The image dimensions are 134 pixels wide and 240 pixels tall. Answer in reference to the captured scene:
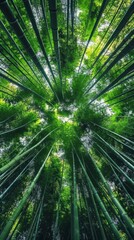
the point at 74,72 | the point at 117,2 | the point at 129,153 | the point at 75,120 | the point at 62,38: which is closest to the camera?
the point at 117,2

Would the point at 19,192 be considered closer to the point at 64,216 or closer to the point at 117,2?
the point at 64,216

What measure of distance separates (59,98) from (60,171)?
2.43 m

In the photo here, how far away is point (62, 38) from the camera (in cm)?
560

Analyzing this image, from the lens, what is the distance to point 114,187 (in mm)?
5148

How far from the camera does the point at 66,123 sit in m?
6.50

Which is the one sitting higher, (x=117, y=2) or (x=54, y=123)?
(x=117, y=2)

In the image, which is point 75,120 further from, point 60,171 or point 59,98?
point 60,171

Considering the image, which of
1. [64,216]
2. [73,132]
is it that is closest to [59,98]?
[73,132]

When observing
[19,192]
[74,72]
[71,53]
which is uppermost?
[71,53]

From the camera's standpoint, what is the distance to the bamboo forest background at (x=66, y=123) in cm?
482

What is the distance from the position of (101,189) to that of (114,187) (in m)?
0.48

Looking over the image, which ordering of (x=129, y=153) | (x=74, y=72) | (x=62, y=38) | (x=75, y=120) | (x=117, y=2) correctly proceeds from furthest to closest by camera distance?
(x=75, y=120), (x=74, y=72), (x=62, y=38), (x=129, y=153), (x=117, y=2)

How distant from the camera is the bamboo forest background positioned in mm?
4816

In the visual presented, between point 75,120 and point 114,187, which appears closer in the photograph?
point 114,187
